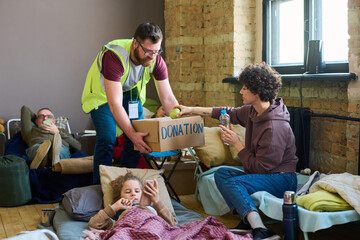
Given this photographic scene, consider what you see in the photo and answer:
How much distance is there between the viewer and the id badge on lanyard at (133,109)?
3674mm

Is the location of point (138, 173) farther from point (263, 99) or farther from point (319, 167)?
point (319, 167)

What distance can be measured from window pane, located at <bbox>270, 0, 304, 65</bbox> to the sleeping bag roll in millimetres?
2599

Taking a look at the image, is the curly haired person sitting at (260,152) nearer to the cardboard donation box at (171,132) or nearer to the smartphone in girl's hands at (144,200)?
the cardboard donation box at (171,132)

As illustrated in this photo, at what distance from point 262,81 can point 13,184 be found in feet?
7.57

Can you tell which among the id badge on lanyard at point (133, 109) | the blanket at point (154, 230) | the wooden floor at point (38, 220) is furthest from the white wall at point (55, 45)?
the blanket at point (154, 230)

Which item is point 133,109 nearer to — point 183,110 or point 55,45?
point 183,110

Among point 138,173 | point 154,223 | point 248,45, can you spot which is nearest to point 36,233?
point 154,223

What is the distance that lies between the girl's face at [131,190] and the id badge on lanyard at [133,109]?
25.1 inches

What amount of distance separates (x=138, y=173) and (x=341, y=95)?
5.42 ft

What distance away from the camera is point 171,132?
3.30 m

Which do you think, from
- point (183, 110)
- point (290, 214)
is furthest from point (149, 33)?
point (290, 214)

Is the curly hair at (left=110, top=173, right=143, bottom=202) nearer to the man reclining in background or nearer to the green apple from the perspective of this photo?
the green apple

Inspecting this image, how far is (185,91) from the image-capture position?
5500 millimetres

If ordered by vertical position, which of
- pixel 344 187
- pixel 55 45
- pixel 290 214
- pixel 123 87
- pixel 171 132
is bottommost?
pixel 290 214
